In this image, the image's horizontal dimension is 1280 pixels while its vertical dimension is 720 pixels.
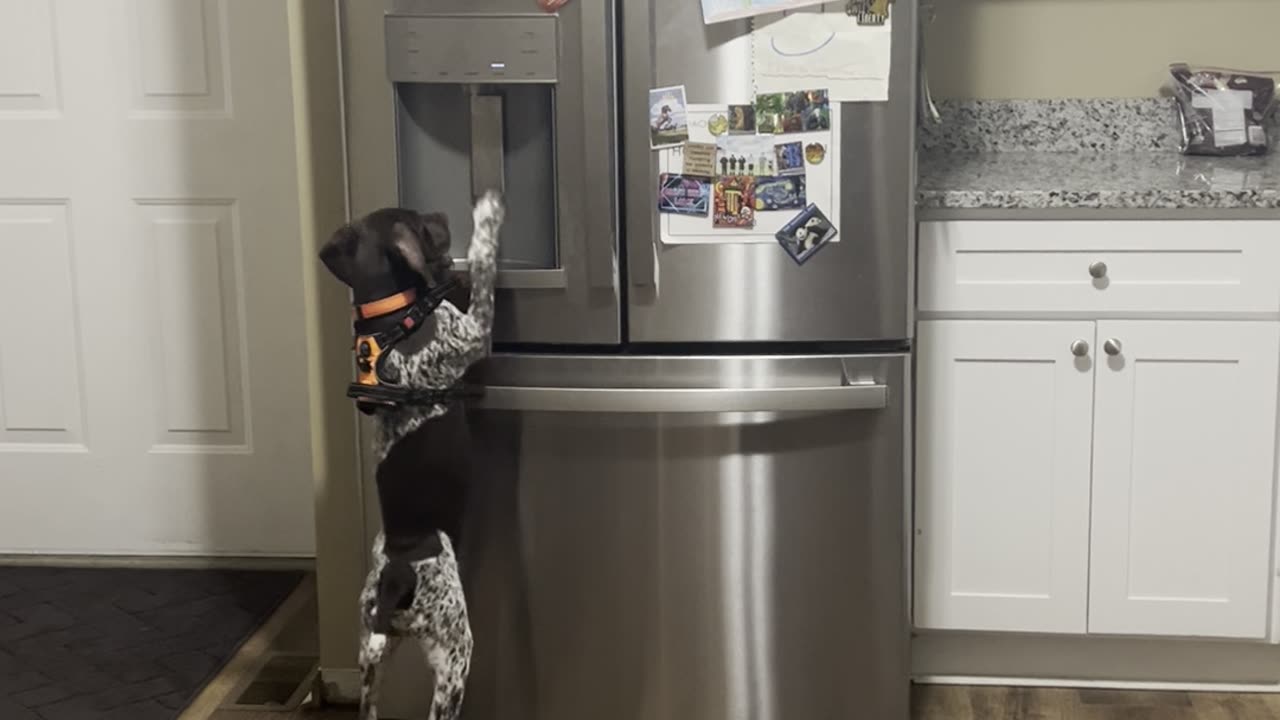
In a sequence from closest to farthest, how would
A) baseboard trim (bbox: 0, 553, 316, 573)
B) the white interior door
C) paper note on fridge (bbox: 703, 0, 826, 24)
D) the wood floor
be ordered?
1. paper note on fridge (bbox: 703, 0, 826, 24)
2. the wood floor
3. the white interior door
4. baseboard trim (bbox: 0, 553, 316, 573)

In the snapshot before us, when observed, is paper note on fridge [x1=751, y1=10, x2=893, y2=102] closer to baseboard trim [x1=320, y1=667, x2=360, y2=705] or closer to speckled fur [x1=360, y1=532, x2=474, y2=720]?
speckled fur [x1=360, y1=532, x2=474, y2=720]

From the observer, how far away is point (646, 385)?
2.26 meters

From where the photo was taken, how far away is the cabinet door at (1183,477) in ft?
8.23

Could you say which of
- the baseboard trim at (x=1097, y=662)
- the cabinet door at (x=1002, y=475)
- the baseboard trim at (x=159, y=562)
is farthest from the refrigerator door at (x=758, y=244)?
the baseboard trim at (x=159, y=562)

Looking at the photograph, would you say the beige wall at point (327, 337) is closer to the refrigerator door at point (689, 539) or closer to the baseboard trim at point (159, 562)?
the refrigerator door at point (689, 539)

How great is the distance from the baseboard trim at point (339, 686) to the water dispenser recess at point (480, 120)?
37.0 inches

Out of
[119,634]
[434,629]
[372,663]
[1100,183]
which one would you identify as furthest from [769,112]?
[119,634]

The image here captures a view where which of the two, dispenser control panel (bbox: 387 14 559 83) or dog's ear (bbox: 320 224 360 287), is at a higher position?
dispenser control panel (bbox: 387 14 559 83)

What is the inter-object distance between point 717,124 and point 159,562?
2.07 meters

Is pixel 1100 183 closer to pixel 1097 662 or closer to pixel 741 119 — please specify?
pixel 741 119

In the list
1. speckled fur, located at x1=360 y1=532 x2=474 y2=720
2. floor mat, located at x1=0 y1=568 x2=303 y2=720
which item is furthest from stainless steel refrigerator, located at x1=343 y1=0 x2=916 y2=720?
floor mat, located at x1=0 y1=568 x2=303 y2=720

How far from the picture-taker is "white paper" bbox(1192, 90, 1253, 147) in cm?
294

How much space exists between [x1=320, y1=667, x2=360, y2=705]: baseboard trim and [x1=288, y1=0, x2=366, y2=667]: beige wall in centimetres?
2

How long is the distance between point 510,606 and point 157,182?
1609 millimetres
